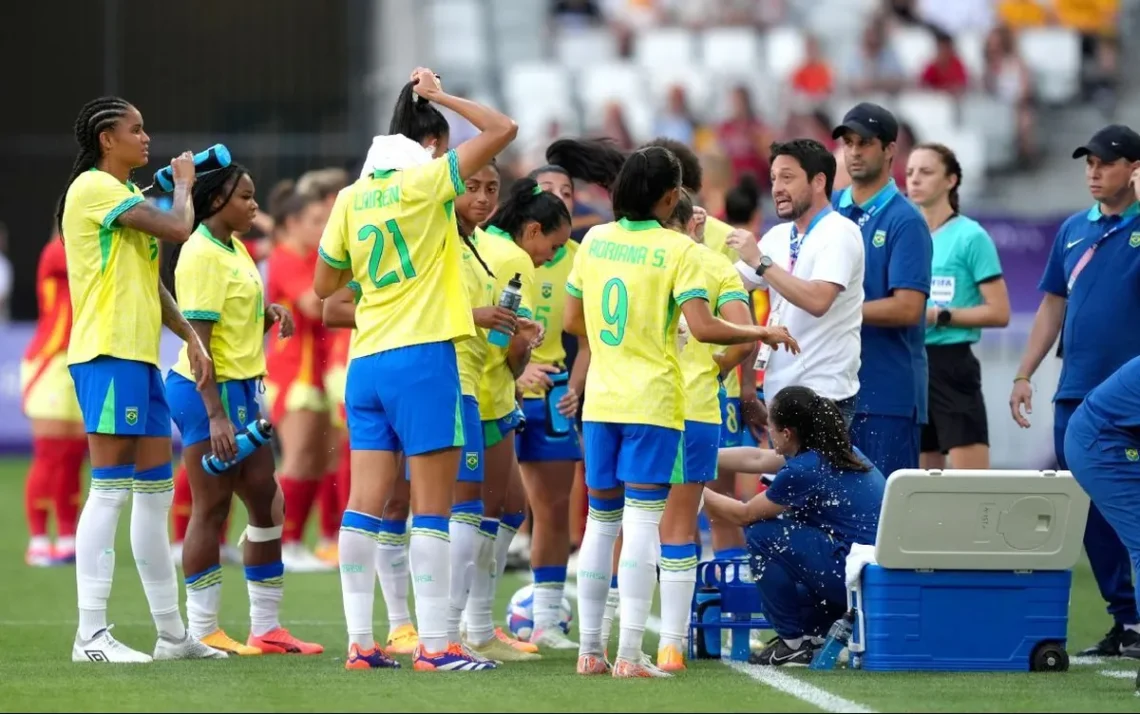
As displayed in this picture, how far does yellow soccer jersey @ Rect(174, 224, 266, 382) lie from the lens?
7.86 meters

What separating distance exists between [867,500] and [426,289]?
6.52ft

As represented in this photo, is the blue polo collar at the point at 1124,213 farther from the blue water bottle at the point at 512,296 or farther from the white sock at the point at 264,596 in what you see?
the white sock at the point at 264,596

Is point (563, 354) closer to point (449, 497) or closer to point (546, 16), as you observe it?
point (449, 497)

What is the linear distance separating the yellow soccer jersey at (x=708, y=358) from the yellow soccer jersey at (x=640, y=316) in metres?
0.10

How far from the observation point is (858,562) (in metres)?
7.18

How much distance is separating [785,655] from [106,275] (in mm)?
3036

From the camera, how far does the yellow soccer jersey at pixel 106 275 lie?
723 centimetres

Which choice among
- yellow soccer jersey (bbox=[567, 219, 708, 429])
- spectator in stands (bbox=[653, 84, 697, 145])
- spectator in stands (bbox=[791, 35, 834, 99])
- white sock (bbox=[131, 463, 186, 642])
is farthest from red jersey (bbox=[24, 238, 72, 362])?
spectator in stands (bbox=[791, 35, 834, 99])

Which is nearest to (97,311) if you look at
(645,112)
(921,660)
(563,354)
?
(563,354)

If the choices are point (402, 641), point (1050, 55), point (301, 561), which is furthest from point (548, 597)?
point (1050, 55)

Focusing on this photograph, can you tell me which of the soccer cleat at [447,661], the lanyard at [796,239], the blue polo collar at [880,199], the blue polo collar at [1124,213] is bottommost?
the soccer cleat at [447,661]

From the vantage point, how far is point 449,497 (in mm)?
6914

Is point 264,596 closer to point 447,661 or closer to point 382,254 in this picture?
point 447,661

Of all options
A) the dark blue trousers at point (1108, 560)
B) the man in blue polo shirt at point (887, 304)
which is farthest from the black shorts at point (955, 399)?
the man in blue polo shirt at point (887, 304)
